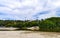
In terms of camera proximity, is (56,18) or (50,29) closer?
(50,29)

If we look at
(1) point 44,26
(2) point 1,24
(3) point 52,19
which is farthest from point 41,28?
(2) point 1,24

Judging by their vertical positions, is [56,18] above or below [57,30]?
above

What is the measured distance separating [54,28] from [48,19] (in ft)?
9.08

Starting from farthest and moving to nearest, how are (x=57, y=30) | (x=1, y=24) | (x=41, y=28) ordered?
(x=1, y=24) < (x=41, y=28) < (x=57, y=30)

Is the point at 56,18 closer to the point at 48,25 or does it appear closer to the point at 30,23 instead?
the point at 48,25

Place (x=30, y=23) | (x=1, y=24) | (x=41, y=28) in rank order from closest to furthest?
(x=41, y=28), (x=30, y=23), (x=1, y=24)

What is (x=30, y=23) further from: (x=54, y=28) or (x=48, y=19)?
(x=54, y=28)

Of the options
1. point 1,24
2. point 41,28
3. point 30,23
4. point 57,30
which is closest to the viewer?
point 57,30

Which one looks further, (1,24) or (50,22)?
(1,24)

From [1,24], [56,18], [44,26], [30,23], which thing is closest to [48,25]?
[44,26]

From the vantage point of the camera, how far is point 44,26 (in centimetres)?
2625

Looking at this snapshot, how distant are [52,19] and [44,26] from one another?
239 centimetres

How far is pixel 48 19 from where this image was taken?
27.8 m

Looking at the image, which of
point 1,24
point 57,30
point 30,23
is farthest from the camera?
point 1,24
